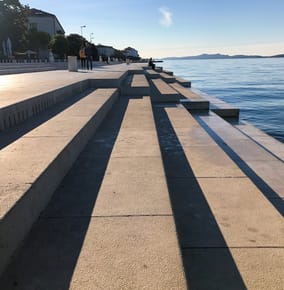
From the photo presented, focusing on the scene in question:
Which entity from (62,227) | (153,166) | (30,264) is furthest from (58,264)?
(153,166)

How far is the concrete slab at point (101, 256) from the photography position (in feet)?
6.12

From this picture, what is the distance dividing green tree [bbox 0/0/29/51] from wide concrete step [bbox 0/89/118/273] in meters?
57.7

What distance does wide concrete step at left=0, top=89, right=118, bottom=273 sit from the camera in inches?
84.7

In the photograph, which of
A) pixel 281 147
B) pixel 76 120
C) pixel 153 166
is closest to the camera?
pixel 153 166

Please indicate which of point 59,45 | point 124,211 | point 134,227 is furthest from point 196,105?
point 59,45

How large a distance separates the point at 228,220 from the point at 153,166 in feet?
3.47

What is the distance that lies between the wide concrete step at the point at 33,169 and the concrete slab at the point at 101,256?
0.17 m

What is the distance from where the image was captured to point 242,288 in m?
2.25

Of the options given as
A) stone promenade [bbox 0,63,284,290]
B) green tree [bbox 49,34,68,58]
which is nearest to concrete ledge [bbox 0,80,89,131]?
stone promenade [bbox 0,63,284,290]

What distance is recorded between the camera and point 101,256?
2074 millimetres

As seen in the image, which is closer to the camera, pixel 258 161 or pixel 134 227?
pixel 134 227

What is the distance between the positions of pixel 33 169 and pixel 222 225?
202cm

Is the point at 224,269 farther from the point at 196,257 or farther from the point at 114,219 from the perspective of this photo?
the point at 114,219

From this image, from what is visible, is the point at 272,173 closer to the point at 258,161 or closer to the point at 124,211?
the point at 258,161
